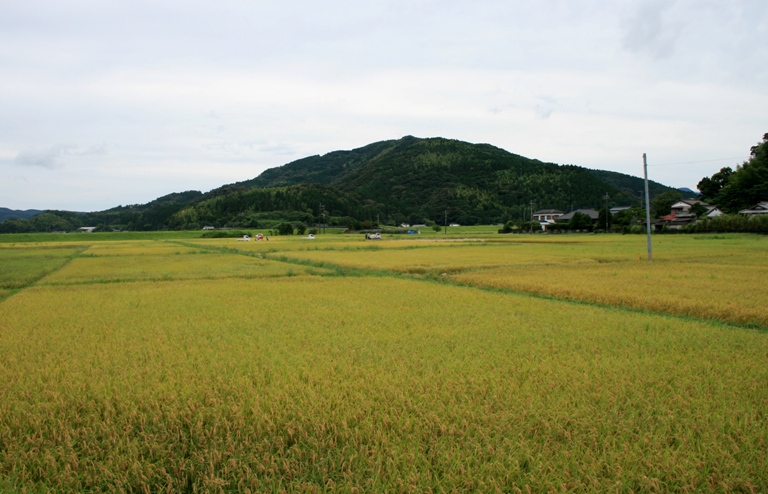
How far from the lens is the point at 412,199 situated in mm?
123625

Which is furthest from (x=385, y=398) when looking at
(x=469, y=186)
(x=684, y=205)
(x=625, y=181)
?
(x=625, y=181)

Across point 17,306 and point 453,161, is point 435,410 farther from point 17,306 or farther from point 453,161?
point 453,161

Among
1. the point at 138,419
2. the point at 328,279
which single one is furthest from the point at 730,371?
the point at 328,279

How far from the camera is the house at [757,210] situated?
53.6 m

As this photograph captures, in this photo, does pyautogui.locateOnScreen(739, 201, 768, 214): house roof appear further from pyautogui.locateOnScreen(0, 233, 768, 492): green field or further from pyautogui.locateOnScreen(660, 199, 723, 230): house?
pyautogui.locateOnScreen(0, 233, 768, 492): green field

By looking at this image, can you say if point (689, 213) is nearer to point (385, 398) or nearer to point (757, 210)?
point (757, 210)

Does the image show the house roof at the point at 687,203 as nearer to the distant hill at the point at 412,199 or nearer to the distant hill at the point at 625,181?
the distant hill at the point at 412,199

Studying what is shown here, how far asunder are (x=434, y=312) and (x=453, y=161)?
129m

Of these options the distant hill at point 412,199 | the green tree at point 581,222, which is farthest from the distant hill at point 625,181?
the green tree at point 581,222

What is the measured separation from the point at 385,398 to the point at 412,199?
392 ft

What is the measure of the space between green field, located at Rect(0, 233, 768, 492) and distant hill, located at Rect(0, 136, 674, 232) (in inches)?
3475

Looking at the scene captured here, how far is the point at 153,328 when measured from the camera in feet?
29.1

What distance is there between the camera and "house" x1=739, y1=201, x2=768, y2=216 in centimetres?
5356

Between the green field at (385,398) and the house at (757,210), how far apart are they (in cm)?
5301
